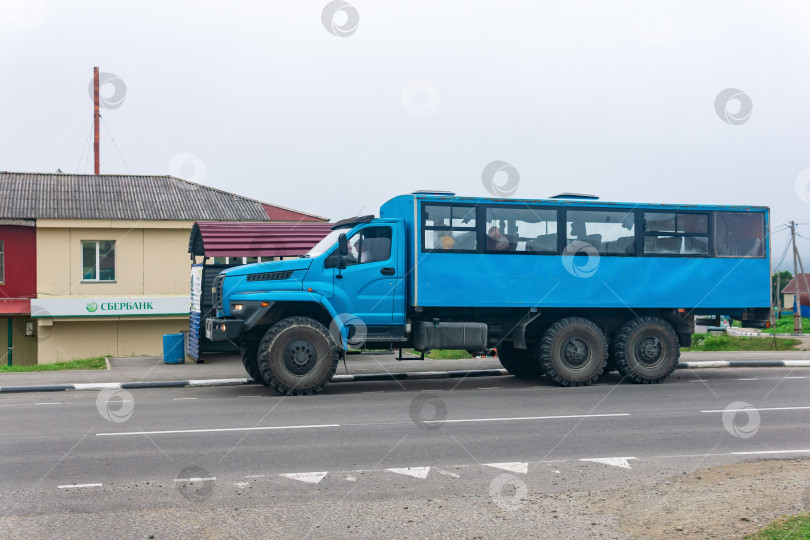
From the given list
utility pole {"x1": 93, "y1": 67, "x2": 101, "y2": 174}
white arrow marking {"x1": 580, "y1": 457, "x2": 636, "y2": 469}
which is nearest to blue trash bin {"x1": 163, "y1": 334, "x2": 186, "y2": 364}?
white arrow marking {"x1": 580, "y1": 457, "x2": 636, "y2": 469}

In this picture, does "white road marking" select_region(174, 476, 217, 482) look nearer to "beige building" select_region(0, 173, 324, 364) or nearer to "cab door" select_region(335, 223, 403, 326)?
"cab door" select_region(335, 223, 403, 326)

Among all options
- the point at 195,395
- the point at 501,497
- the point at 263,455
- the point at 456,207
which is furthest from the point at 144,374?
the point at 501,497

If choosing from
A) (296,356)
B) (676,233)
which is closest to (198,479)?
(296,356)

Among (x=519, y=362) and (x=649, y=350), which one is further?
(x=519, y=362)

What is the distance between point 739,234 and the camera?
15.4 metres

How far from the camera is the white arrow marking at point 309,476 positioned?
23.8 ft

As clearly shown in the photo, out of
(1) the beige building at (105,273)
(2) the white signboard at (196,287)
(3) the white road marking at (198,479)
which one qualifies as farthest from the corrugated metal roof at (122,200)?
(3) the white road marking at (198,479)

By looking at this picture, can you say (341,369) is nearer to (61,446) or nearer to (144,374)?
(144,374)

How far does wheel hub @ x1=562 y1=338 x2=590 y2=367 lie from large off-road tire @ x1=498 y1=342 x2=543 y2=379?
1449 mm

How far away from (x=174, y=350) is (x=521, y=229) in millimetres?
10251

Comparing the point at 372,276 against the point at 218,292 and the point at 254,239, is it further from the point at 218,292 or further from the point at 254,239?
the point at 254,239

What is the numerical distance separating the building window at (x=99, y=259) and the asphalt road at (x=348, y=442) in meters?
16.2

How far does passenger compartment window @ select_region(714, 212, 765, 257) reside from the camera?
1530 cm

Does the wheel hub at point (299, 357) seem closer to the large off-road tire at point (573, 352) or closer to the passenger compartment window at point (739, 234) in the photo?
the large off-road tire at point (573, 352)
